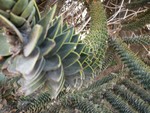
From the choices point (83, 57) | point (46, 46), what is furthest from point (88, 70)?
point (46, 46)

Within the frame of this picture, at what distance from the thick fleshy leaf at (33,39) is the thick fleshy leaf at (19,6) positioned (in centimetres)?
3

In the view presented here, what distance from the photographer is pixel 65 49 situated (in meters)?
0.46

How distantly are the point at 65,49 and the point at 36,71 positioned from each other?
0.07 meters

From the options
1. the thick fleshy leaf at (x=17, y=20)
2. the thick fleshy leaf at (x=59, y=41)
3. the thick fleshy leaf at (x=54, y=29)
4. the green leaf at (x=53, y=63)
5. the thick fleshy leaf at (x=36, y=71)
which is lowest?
the green leaf at (x=53, y=63)

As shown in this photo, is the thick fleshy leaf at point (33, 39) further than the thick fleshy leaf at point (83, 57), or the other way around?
the thick fleshy leaf at point (83, 57)

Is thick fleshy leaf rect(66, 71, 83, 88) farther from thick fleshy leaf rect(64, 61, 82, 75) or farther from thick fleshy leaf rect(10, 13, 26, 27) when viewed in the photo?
thick fleshy leaf rect(10, 13, 26, 27)

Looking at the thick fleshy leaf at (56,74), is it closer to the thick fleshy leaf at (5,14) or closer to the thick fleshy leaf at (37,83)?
the thick fleshy leaf at (37,83)

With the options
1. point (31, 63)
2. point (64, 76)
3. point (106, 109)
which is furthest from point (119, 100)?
point (31, 63)

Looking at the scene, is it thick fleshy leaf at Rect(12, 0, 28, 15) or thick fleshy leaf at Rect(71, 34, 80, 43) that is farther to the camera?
thick fleshy leaf at Rect(71, 34, 80, 43)

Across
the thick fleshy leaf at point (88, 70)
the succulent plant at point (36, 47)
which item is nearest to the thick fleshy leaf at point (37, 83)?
the succulent plant at point (36, 47)

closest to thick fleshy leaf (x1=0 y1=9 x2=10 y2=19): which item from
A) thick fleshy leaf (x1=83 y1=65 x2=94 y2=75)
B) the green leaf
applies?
the green leaf

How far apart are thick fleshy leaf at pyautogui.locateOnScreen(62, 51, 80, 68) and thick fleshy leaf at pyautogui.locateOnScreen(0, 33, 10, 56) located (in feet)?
0.35

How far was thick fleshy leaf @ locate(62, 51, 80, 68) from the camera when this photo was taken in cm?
47

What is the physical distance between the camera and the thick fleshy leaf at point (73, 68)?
48 centimetres
